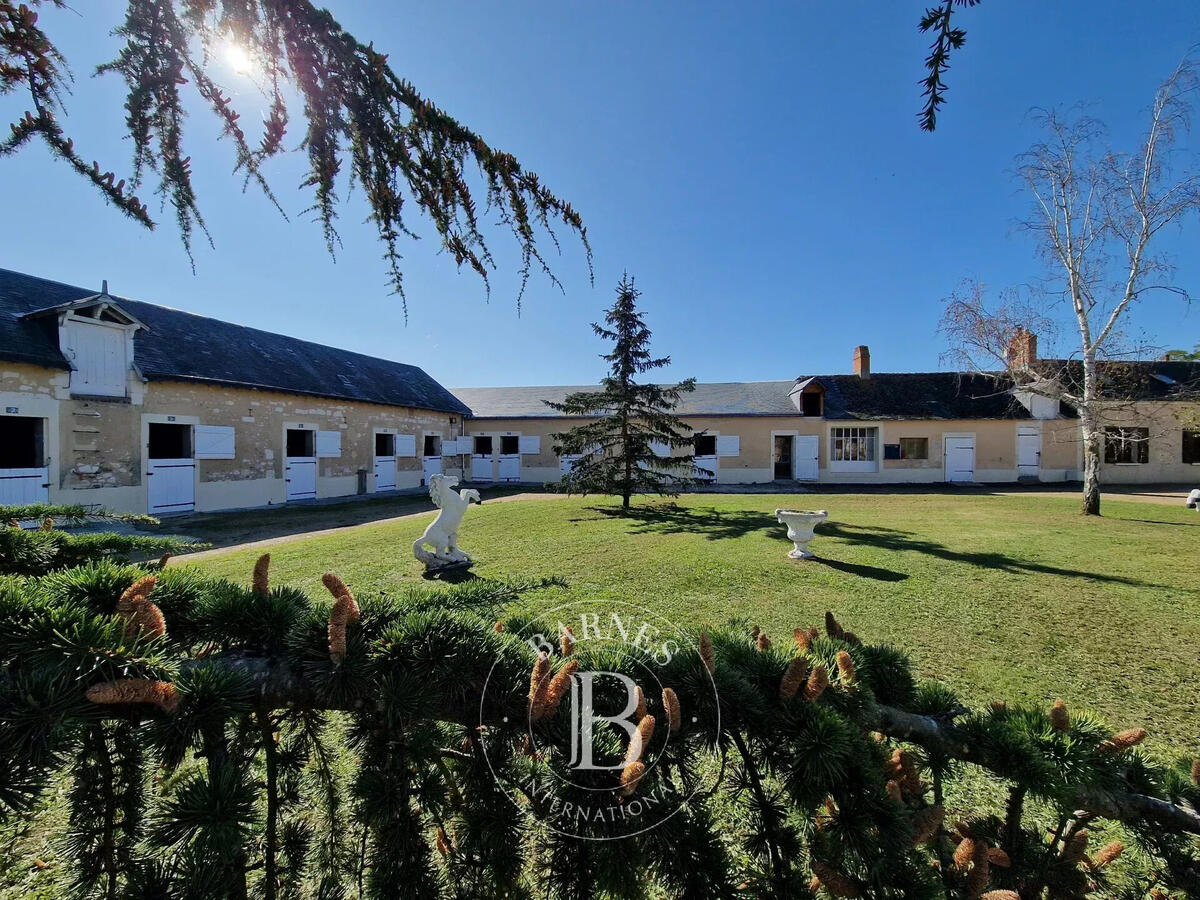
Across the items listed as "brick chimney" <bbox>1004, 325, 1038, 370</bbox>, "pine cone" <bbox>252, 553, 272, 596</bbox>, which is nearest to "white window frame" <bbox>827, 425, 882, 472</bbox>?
"brick chimney" <bbox>1004, 325, 1038, 370</bbox>

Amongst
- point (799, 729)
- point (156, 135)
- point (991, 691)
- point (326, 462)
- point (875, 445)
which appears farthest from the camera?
point (875, 445)

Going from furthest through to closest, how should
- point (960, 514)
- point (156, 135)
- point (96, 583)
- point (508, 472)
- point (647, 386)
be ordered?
point (508, 472), point (647, 386), point (960, 514), point (156, 135), point (96, 583)

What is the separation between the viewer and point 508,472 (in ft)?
68.5

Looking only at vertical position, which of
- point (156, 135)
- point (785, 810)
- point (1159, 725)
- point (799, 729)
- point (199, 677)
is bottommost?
point (1159, 725)

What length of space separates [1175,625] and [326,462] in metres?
18.0

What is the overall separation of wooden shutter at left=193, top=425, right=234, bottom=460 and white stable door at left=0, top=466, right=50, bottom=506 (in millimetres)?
2737

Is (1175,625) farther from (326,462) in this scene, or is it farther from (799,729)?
(326,462)

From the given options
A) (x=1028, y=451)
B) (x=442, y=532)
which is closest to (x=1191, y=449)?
(x=1028, y=451)

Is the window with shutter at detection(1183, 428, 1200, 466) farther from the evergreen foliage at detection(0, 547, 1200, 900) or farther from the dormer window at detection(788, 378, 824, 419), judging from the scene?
the evergreen foliage at detection(0, 547, 1200, 900)

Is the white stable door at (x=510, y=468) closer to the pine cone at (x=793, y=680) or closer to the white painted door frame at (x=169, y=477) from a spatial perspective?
the white painted door frame at (x=169, y=477)

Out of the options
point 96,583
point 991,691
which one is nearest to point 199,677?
point 96,583

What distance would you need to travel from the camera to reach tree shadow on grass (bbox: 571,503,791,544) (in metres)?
9.60

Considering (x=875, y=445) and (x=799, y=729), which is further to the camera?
(x=875, y=445)

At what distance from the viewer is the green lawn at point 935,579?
3623 mm
